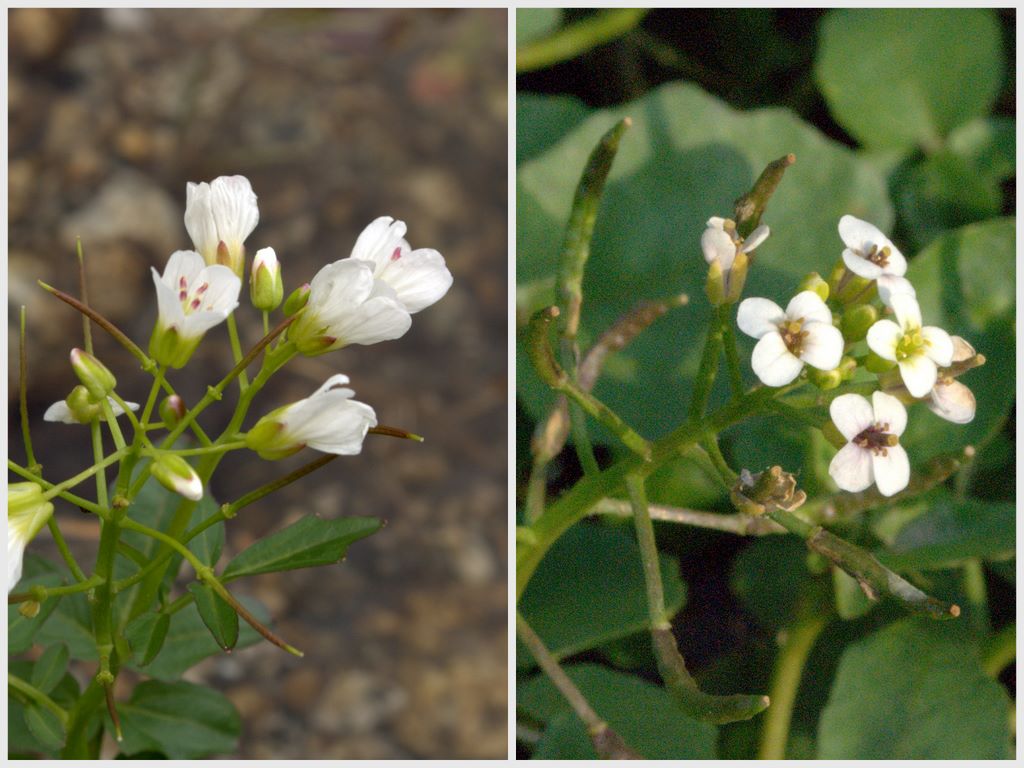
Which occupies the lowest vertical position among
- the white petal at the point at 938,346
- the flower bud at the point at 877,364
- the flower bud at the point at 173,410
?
the flower bud at the point at 877,364

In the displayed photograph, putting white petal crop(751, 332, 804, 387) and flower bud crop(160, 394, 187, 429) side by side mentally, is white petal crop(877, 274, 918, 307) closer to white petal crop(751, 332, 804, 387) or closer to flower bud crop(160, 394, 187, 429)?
white petal crop(751, 332, 804, 387)

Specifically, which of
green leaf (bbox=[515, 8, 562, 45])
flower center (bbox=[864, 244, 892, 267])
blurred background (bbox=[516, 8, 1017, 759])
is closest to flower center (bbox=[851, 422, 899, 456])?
A: flower center (bbox=[864, 244, 892, 267])

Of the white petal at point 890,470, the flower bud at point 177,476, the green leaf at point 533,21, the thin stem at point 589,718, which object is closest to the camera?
the flower bud at point 177,476

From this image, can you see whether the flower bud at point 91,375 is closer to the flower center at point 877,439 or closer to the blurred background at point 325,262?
the flower center at point 877,439

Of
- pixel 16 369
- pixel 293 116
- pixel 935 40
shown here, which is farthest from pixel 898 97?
pixel 16 369

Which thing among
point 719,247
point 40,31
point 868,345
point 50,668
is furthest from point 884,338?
point 40,31

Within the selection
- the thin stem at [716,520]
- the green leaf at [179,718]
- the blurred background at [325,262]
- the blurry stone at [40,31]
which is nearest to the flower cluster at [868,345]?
the thin stem at [716,520]

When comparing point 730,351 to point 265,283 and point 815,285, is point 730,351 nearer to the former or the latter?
point 815,285

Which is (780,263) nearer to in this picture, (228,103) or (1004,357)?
(1004,357)
